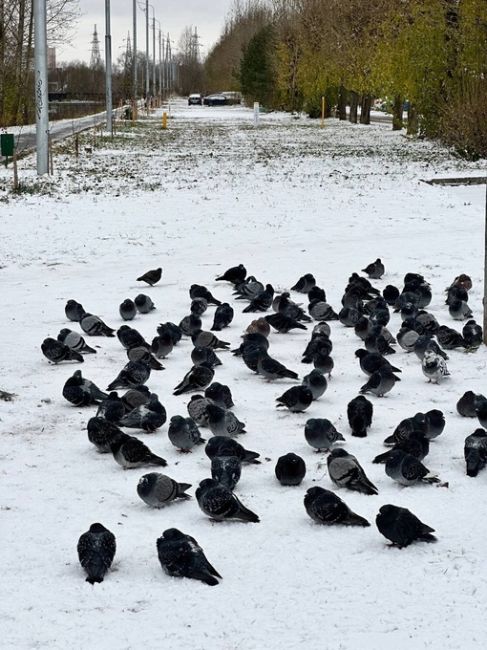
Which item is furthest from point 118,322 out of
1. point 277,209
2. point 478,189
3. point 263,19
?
point 263,19

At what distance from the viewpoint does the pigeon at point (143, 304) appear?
31.4ft

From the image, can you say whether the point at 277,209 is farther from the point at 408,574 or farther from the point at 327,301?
the point at 408,574

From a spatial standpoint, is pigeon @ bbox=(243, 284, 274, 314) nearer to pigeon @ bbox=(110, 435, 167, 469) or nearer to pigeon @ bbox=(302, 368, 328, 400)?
pigeon @ bbox=(302, 368, 328, 400)

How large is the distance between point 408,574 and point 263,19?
120 meters

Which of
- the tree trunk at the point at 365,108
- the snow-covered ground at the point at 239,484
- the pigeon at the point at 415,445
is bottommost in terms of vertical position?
the snow-covered ground at the point at 239,484

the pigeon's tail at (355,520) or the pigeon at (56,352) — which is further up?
the pigeon at (56,352)

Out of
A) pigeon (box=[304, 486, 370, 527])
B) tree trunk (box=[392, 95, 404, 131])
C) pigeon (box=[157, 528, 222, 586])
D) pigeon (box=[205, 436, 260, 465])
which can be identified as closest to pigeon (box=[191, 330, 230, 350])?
pigeon (box=[205, 436, 260, 465])

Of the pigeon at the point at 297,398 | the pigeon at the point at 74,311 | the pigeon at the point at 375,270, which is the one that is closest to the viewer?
the pigeon at the point at 297,398

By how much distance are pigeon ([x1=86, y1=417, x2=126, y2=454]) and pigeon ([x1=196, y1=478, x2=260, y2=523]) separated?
102 cm

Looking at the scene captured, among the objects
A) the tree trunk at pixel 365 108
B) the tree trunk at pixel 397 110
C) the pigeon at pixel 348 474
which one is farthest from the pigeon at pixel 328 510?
the tree trunk at pixel 365 108

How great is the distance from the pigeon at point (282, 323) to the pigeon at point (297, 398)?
2.30 meters

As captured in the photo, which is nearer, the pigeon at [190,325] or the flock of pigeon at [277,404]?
the flock of pigeon at [277,404]

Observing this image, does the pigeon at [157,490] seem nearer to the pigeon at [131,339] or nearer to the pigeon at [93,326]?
the pigeon at [131,339]

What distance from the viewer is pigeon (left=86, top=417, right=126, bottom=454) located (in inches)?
223
